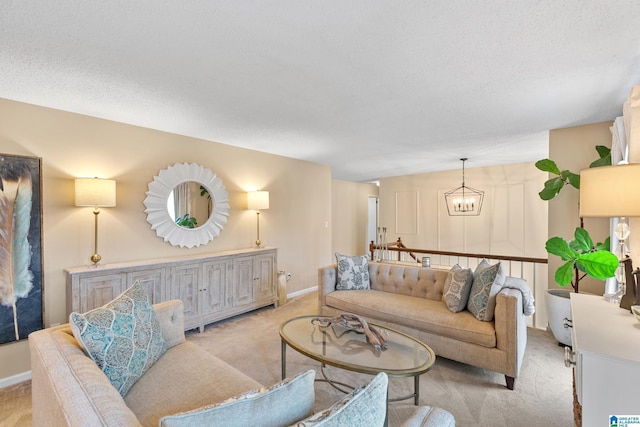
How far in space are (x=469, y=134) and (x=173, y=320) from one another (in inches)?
143

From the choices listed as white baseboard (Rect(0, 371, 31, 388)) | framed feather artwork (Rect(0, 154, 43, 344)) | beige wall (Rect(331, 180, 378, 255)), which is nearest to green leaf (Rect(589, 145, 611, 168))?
beige wall (Rect(331, 180, 378, 255))

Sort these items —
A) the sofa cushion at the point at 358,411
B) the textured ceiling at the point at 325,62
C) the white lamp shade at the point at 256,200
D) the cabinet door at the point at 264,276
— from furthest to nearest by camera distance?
the white lamp shade at the point at 256,200
the cabinet door at the point at 264,276
the textured ceiling at the point at 325,62
the sofa cushion at the point at 358,411

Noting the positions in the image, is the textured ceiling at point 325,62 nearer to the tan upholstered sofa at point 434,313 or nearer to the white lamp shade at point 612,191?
the white lamp shade at point 612,191

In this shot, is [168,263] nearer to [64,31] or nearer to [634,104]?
[64,31]

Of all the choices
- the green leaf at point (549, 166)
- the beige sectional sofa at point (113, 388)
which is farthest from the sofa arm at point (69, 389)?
the green leaf at point (549, 166)

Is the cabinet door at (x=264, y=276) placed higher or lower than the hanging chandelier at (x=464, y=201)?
lower

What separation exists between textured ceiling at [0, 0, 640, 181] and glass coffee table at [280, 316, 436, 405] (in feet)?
6.27

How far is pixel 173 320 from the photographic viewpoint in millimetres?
1884

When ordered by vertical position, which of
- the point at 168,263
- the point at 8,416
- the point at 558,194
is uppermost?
the point at 558,194

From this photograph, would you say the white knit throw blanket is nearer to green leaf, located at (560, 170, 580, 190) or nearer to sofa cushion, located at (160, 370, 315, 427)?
green leaf, located at (560, 170, 580, 190)

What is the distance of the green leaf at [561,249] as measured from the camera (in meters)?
2.58

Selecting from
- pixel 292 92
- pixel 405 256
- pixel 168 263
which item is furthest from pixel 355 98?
pixel 405 256

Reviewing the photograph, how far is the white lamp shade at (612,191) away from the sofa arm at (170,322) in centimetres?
259

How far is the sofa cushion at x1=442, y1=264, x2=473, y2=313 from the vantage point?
2.59m
